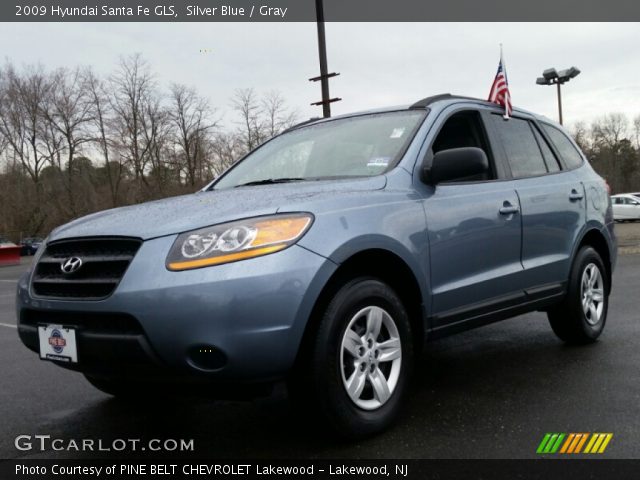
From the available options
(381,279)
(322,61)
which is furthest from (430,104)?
(322,61)

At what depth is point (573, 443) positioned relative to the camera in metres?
2.96

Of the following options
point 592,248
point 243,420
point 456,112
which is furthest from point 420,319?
point 592,248

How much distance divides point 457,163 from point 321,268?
44.5 inches

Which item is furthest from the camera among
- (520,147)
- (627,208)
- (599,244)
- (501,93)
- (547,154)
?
(627,208)

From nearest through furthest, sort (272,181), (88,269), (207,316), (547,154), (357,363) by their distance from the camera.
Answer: (207,316)
(88,269)
(357,363)
(272,181)
(547,154)

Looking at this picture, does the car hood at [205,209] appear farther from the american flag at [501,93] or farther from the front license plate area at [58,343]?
the american flag at [501,93]

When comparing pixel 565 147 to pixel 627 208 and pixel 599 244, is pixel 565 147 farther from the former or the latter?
pixel 627 208

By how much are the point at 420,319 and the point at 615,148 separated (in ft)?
273

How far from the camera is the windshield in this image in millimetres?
3771

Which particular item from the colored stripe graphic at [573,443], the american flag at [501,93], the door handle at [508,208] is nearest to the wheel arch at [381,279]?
the colored stripe graphic at [573,443]

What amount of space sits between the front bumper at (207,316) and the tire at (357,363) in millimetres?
141

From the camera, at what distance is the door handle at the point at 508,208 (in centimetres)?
401

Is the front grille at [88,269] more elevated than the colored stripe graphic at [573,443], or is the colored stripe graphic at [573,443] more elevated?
the front grille at [88,269]

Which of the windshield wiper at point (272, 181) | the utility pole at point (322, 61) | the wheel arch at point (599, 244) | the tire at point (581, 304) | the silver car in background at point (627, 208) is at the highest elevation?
Answer: the utility pole at point (322, 61)
